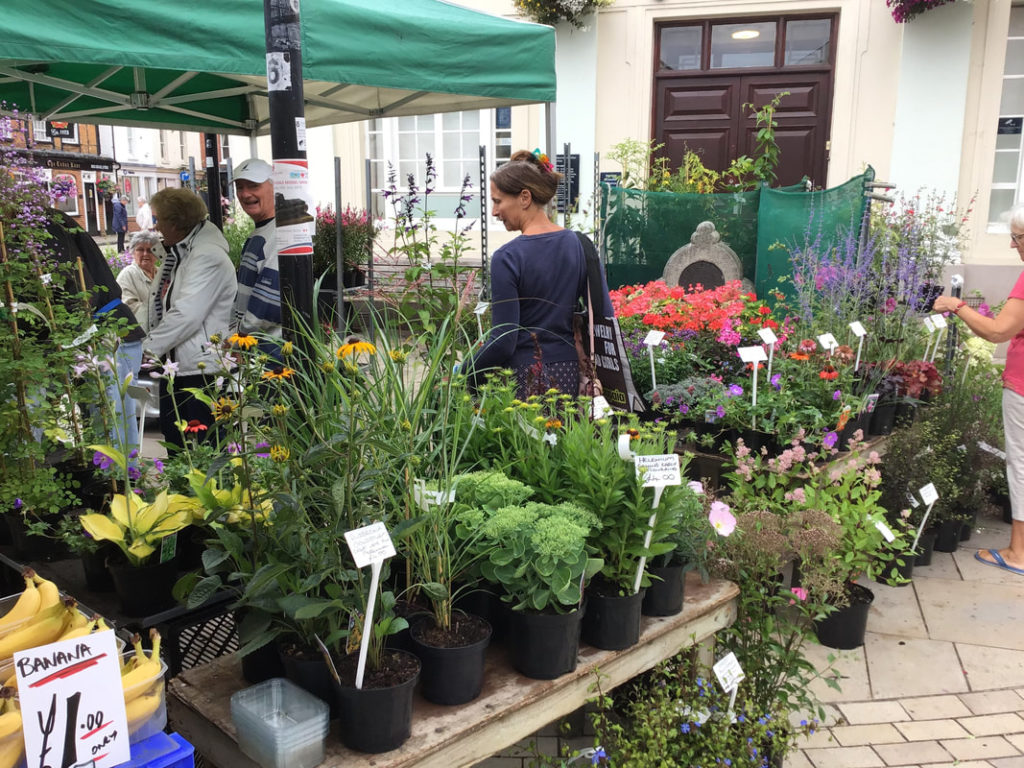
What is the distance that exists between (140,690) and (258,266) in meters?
2.58

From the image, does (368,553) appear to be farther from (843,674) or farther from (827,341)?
(827,341)

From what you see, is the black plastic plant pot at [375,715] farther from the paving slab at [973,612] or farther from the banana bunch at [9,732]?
the paving slab at [973,612]

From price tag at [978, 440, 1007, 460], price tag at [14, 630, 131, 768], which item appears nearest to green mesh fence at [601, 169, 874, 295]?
price tag at [978, 440, 1007, 460]

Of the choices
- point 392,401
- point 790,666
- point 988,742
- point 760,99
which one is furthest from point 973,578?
point 760,99

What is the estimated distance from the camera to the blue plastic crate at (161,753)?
1291 mm

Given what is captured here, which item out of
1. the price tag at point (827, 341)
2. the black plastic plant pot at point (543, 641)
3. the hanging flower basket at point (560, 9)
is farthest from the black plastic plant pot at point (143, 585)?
the hanging flower basket at point (560, 9)

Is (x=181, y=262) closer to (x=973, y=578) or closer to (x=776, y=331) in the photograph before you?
(x=776, y=331)

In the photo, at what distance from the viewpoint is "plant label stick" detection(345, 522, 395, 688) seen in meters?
1.45

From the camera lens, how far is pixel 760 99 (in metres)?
9.23

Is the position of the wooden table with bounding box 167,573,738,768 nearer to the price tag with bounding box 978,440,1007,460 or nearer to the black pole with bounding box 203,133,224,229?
the price tag with bounding box 978,440,1007,460

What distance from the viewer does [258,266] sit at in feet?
11.9

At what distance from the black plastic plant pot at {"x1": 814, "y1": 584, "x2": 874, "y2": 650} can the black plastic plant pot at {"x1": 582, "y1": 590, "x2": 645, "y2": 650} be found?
1563 millimetres

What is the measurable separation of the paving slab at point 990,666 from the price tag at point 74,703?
9.81 feet

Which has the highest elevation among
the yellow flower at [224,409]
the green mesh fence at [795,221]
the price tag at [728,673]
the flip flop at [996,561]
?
the green mesh fence at [795,221]
